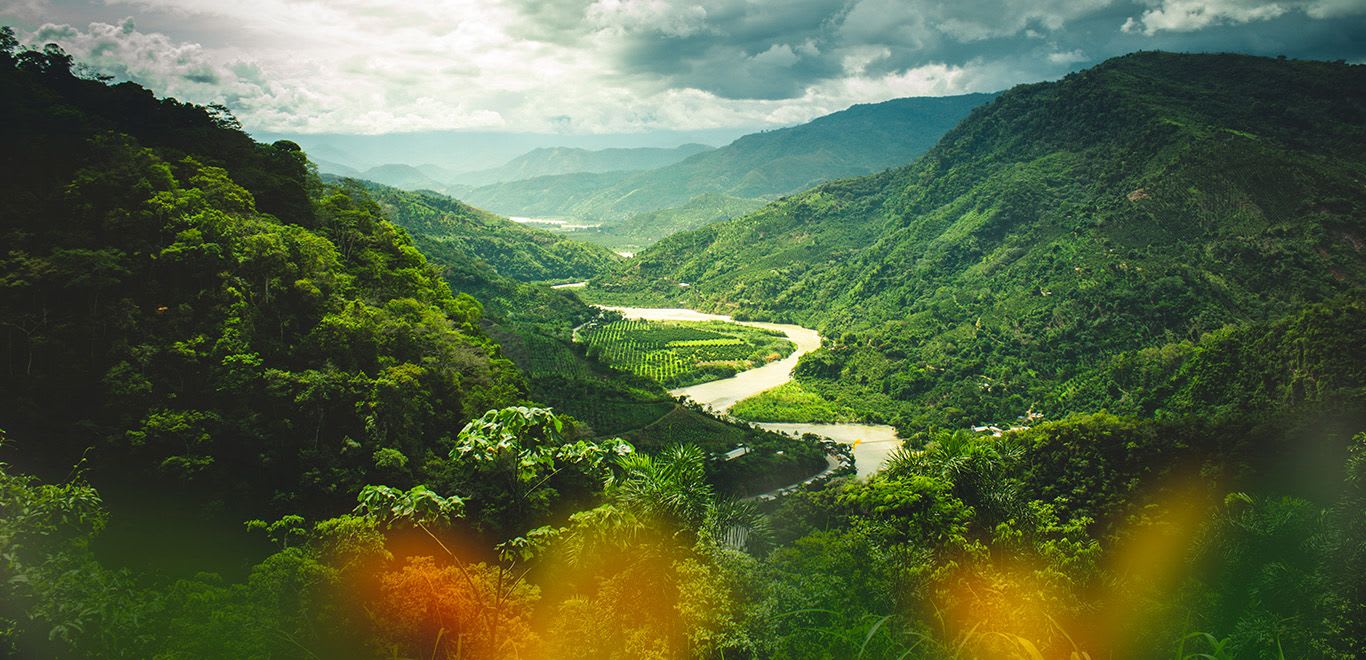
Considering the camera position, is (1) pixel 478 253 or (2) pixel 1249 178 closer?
(2) pixel 1249 178

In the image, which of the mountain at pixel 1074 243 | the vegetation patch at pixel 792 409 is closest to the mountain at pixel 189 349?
the vegetation patch at pixel 792 409

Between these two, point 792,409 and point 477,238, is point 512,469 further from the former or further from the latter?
point 477,238

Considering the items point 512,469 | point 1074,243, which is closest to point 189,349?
point 512,469

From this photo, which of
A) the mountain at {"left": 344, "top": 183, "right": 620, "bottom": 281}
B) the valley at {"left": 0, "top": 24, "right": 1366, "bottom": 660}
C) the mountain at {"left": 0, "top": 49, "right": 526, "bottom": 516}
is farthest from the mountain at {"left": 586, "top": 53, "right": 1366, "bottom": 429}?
the mountain at {"left": 0, "top": 49, "right": 526, "bottom": 516}

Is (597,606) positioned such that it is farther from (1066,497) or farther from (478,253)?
(478,253)

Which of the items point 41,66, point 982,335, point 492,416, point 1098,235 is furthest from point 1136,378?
point 41,66

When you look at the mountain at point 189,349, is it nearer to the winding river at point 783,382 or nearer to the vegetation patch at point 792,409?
the winding river at point 783,382

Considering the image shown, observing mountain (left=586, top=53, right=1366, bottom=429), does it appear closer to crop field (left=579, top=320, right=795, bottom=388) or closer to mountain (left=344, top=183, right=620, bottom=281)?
crop field (left=579, top=320, right=795, bottom=388)
